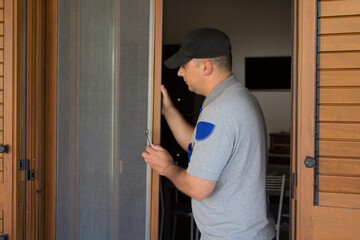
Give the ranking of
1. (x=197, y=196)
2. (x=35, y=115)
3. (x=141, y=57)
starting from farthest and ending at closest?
(x=35, y=115), (x=141, y=57), (x=197, y=196)

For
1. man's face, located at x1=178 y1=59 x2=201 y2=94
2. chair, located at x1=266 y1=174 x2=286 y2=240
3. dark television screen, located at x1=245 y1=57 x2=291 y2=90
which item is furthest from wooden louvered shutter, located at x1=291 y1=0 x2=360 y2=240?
dark television screen, located at x1=245 y1=57 x2=291 y2=90

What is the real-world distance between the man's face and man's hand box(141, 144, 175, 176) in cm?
34

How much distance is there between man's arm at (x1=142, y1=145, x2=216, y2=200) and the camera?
143 cm

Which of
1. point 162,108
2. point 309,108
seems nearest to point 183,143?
point 162,108

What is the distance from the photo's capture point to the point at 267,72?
241 inches

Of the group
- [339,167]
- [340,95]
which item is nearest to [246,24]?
[340,95]

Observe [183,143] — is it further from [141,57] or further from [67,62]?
[67,62]

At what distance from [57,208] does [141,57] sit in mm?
959

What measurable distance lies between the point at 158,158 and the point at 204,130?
0.35 metres

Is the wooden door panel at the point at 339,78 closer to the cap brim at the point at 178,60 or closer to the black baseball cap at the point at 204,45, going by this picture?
the black baseball cap at the point at 204,45

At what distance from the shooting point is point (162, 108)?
1.88 meters

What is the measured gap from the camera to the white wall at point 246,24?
19.4 feet

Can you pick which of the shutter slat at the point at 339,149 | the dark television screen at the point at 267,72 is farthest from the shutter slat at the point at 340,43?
the dark television screen at the point at 267,72

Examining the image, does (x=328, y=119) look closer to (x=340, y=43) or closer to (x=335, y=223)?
(x=340, y=43)
